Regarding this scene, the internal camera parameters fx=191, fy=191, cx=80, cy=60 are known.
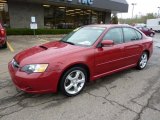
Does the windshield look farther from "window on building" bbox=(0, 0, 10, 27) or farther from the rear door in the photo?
"window on building" bbox=(0, 0, 10, 27)

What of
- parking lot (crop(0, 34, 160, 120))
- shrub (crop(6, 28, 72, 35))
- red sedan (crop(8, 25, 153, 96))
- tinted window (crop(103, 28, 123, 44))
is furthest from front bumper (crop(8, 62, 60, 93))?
shrub (crop(6, 28, 72, 35))

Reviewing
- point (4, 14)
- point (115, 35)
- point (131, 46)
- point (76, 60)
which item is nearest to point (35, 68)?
point (76, 60)

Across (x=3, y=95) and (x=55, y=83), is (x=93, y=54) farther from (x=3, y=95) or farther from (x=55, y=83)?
(x=3, y=95)

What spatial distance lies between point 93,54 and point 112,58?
71cm

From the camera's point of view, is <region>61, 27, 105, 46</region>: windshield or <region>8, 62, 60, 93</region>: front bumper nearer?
<region>8, 62, 60, 93</region>: front bumper

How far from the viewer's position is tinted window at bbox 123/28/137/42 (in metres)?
5.45

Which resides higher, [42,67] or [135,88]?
[42,67]

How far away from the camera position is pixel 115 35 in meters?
5.12

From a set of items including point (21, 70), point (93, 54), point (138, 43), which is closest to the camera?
point (21, 70)

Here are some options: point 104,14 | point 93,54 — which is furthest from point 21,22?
point 93,54

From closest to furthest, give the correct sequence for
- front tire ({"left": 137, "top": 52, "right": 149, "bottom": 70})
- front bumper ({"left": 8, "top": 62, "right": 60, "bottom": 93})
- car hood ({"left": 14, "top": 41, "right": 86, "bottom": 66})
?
1. front bumper ({"left": 8, "top": 62, "right": 60, "bottom": 93})
2. car hood ({"left": 14, "top": 41, "right": 86, "bottom": 66})
3. front tire ({"left": 137, "top": 52, "right": 149, "bottom": 70})

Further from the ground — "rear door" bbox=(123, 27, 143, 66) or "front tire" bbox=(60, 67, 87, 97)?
"rear door" bbox=(123, 27, 143, 66)

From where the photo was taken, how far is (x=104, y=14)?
84.9ft

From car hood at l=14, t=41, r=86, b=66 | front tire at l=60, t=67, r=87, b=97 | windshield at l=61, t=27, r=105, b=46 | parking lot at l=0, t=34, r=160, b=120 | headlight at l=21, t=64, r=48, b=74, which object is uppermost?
windshield at l=61, t=27, r=105, b=46
